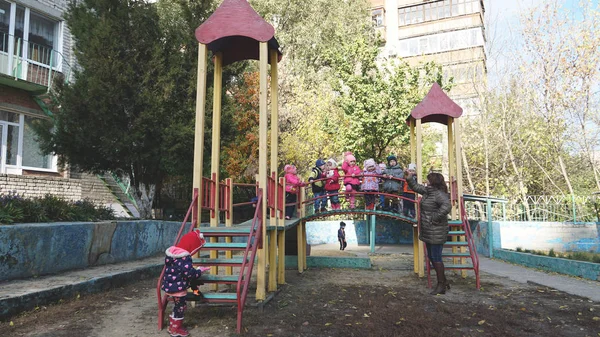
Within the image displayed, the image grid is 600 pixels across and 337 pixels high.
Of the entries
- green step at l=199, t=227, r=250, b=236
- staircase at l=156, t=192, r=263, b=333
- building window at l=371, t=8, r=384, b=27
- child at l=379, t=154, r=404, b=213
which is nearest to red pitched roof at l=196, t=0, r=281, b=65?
staircase at l=156, t=192, r=263, b=333

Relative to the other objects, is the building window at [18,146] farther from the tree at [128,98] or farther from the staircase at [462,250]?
the staircase at [462,250]

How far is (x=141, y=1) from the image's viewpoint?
495 inches

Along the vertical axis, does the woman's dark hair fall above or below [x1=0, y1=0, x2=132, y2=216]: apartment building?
below

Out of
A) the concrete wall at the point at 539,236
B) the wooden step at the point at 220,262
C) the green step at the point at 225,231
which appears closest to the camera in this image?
the wooden step at the point at 220,262

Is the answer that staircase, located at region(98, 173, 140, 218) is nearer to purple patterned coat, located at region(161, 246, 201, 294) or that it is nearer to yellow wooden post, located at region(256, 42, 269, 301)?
yellow wooden post, located at region(256, 42, 269, 301)

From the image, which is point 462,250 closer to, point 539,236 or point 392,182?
point 392,182

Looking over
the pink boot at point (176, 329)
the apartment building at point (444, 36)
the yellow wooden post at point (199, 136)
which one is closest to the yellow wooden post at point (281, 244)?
the yellow wooden post at point (199, 136)

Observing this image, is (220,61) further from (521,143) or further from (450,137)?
(521,143)

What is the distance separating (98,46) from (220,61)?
6.06 metres

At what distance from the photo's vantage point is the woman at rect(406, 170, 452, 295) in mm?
6867

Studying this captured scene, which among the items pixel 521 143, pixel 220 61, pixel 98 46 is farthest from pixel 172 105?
pixel 521 143

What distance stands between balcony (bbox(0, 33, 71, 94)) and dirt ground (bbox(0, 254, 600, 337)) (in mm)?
9660

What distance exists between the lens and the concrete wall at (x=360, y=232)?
1892cm

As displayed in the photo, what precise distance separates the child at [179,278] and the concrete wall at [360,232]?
14.4 metres
